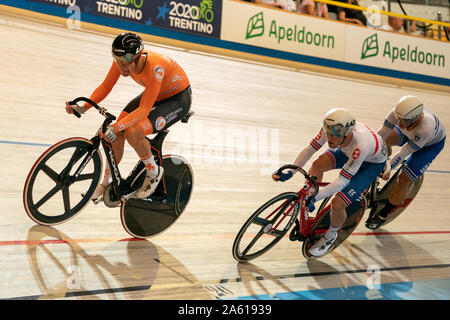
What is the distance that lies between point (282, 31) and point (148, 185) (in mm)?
6571

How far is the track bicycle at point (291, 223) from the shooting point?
3004mm

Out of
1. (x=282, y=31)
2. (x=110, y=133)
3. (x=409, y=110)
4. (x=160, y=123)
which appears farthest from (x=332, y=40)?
(x=110, y=133)

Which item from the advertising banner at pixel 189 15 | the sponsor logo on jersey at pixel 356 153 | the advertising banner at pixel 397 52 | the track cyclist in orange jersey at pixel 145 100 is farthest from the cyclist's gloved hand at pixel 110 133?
the advertising banner at pixel 397 52

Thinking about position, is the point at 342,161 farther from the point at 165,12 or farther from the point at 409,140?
the point at 165,12

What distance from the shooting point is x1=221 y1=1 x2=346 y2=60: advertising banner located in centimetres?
854

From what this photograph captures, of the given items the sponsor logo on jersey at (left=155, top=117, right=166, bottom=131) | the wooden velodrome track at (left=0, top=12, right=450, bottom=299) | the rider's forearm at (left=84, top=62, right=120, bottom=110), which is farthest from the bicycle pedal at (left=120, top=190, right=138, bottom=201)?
the rider's forearm at (left=84, top=62, right=120, bottom=110)

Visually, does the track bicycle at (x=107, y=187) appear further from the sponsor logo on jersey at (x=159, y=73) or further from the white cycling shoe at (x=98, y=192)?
the sponsor logo on jersey at (x=159, y=73)

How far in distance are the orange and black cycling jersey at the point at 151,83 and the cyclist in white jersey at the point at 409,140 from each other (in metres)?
1.66

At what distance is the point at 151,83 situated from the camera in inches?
111

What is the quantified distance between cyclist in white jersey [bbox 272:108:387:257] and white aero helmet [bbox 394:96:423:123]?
426 mm

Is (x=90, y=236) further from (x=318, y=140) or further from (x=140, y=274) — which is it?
(x=318, y=140)

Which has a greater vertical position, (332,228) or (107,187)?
(107,187)

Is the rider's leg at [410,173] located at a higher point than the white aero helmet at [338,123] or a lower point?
lower
